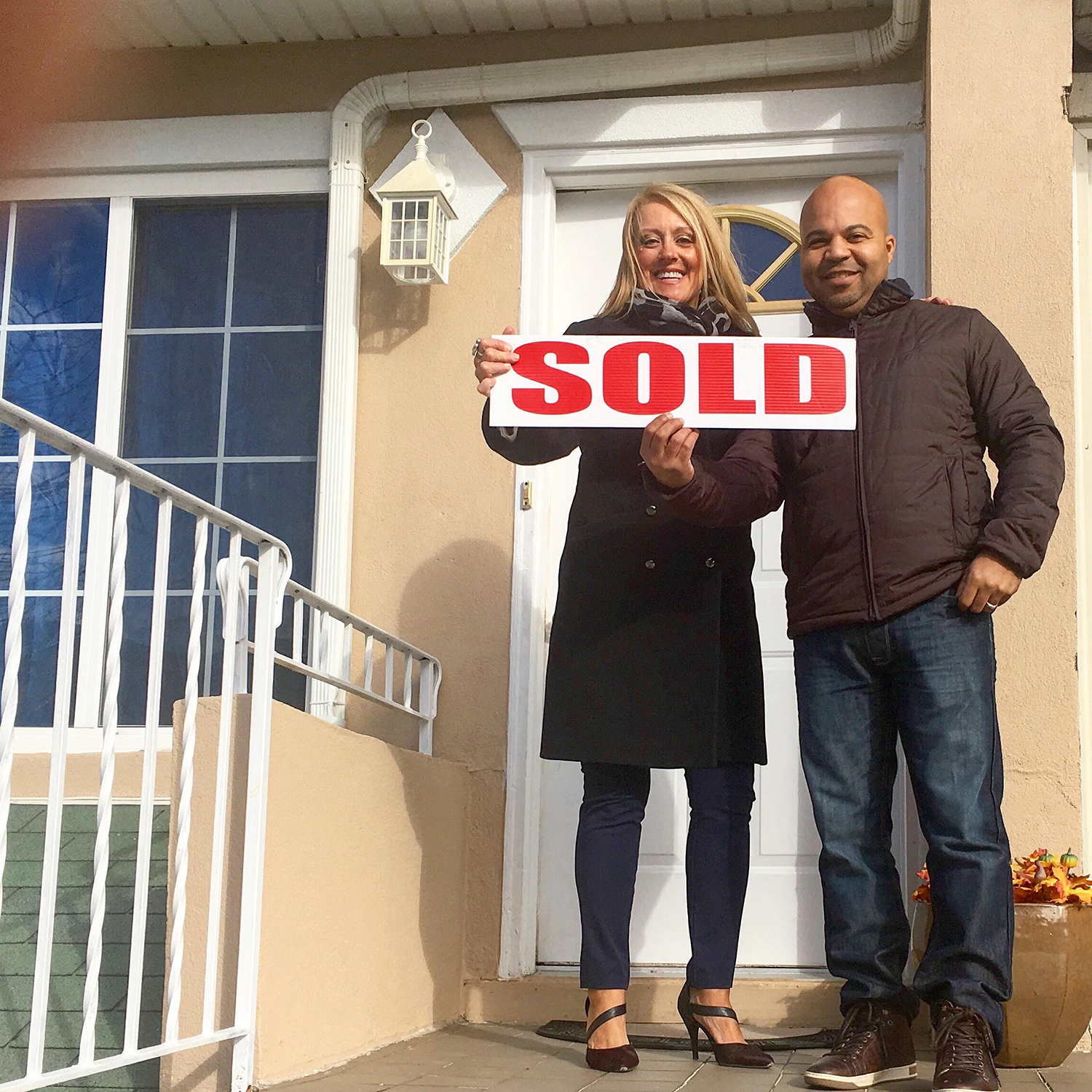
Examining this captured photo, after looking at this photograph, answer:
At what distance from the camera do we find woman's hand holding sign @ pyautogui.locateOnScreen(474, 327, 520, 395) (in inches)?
98.8

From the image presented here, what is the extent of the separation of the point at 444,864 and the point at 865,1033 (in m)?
1.55

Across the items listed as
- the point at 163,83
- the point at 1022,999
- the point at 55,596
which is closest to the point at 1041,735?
the point at 1022,999

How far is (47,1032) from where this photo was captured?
8.51 feet

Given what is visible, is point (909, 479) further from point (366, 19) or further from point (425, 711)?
point (366, 19)

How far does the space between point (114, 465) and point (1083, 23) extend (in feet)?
10.1

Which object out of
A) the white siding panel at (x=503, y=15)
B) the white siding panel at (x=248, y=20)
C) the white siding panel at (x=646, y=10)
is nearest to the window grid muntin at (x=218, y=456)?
the white siding panel at (x=248, y=20)

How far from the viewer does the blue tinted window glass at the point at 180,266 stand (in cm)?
432

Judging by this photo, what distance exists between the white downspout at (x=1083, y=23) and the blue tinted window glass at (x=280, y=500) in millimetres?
2533

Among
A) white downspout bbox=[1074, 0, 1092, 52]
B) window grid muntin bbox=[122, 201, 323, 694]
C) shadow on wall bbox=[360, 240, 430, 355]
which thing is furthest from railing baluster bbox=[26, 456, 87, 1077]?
white downspout bbox=[1074, 0, 1092, 52]

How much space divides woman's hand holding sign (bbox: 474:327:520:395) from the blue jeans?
0.74m

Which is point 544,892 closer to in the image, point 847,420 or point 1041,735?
point 1041,735

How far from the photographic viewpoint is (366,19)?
415 centimetres

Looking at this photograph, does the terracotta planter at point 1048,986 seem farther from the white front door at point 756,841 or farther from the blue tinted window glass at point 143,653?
the blue tinted window glass at point 143,653

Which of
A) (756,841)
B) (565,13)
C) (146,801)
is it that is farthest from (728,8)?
(146,801)
